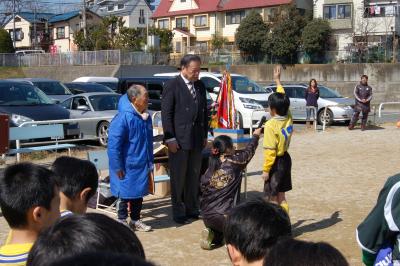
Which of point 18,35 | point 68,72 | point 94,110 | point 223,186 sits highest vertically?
point 18,35

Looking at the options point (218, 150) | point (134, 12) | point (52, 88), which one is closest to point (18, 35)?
point (134, 12)

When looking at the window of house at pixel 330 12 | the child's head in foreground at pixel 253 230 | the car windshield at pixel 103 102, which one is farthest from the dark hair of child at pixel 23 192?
the window of house at pixel 330 12

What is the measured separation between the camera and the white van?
16.9 meters

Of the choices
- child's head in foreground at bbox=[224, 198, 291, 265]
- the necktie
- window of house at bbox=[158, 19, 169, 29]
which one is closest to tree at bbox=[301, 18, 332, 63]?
window of house at bbox=[158, 19, 169, 29]

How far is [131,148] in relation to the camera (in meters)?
6.36

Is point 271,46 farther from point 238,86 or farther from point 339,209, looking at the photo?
point 339,209

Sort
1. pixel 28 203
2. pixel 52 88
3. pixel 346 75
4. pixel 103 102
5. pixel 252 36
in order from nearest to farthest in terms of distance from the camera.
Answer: pixel 28 203 < pixel 103 102 < pixel 52 88 < pixel 346 75 < pixel 252 36

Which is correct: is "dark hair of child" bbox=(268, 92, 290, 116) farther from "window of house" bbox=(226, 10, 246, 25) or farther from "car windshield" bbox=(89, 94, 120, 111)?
"window of house" bbox=(226, 10, 246, 25)

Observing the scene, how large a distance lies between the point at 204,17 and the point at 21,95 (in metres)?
41.9

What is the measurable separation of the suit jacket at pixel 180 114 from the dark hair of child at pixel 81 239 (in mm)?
5258

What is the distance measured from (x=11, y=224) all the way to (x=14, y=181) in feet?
0.69

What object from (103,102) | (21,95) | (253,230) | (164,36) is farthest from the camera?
(164,36)

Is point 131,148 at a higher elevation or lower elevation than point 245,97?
lower

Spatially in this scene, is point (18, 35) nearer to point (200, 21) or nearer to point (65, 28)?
point (65, 28)
